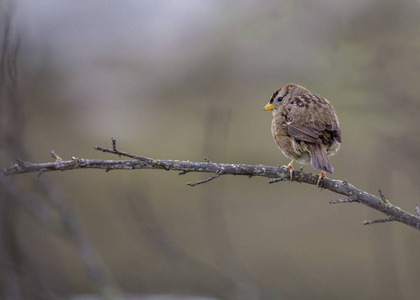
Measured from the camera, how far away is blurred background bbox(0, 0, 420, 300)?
4281mm

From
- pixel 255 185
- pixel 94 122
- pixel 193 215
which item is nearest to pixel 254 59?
pixel 94 122

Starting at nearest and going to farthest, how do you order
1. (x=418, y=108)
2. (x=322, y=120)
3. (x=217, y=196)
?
(x=418, y=108), (x=322, y=120), (x=217, y=196)

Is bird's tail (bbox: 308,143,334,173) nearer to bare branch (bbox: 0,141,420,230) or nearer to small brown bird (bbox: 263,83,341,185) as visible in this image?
small brown bird (bbox: 263,83,341,185)

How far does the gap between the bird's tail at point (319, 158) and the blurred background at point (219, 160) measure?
17.7 inches

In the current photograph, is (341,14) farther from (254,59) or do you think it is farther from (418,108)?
(254,59)

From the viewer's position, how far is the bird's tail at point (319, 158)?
420cm

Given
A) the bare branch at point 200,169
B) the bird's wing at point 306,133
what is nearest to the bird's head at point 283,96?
the bird's wing at point 306,133

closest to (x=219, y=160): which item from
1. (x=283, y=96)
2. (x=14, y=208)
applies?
(x=283, y=96)

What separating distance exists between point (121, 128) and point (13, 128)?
876cm

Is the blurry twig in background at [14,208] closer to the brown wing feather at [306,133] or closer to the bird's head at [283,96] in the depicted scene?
the brown wing feather at [306,133]

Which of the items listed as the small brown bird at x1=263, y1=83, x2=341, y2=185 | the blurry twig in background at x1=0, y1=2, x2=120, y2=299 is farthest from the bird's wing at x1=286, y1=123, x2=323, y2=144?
the blurry twig in background at x1=0, y1=2, x2=120, y2=299

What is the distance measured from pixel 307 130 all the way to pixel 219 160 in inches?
174

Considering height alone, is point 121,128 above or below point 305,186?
above

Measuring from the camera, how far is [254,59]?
610 inches
